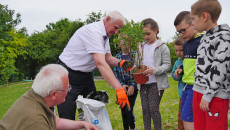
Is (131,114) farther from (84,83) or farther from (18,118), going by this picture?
(18,118)

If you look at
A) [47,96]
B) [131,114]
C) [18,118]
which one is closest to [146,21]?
[131,114]

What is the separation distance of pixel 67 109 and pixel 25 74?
2741 cm

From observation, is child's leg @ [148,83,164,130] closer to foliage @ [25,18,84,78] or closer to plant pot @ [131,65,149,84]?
plant pot @ [131,65,149,84]

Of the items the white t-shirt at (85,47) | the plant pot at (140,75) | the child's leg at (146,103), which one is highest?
the white t-shirt at (85,47)

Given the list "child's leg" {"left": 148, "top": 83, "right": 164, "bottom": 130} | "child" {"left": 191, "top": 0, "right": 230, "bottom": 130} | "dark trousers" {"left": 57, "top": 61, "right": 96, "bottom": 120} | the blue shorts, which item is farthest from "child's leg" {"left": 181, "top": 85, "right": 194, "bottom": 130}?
"dark trousers" {"left": 57, "top": 61, "right": 96, "bottom": 120}

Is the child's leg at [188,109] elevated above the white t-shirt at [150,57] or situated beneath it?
situated beneath

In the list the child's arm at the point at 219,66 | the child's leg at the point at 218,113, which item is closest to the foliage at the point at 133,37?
the child's arm at the point at 219,66

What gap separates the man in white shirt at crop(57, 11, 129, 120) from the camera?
2545mm

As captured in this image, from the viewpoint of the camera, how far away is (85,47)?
2742 millimetres

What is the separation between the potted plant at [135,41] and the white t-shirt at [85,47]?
30 cm

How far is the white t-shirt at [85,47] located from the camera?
2572mm

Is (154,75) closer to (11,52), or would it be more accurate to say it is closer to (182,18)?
(182,18)

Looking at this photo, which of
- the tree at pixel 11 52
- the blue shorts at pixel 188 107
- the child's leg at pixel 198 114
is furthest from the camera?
the tree at pixel 11 52

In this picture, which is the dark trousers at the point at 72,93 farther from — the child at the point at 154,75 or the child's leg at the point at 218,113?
the child's leg at the point at 218,113
